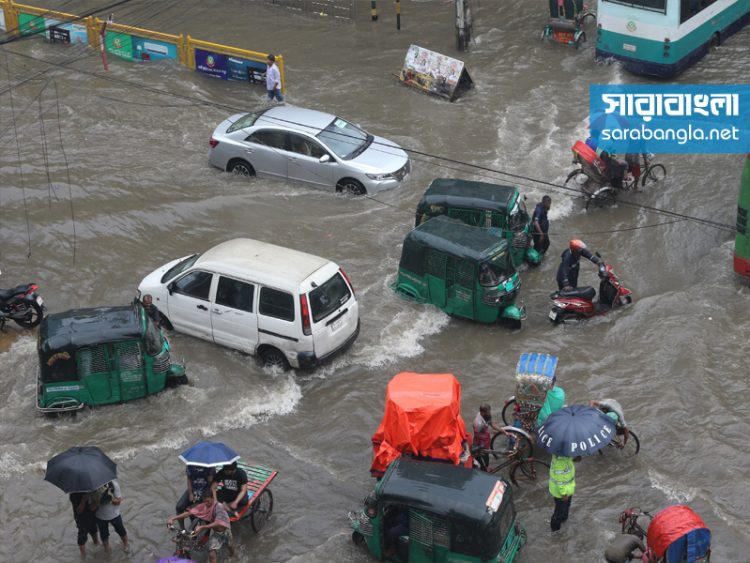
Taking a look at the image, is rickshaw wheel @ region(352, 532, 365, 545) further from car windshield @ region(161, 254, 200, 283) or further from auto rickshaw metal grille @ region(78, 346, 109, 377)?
car windshield @ region(161, 254, 200, 283)

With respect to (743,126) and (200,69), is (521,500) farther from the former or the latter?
(200,69)

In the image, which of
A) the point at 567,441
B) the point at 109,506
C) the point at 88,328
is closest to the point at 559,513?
the point at 567,441

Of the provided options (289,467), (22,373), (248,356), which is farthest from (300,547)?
(22,373)

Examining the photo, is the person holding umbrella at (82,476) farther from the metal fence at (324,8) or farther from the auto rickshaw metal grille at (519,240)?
the metal fence at (324,8)

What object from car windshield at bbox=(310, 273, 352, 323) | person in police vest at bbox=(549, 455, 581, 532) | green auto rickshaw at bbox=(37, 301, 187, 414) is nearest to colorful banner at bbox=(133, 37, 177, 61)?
car windshield at bbox=(310, 273, 352, 323)

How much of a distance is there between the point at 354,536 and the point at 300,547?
66 cm

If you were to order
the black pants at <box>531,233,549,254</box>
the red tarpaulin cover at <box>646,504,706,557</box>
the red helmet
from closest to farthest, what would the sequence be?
1. the red tarpaulin cover at <box>646,504,706,557</box>
2. the red helmet
3. the black pants at <box>531,233,549,254</box>

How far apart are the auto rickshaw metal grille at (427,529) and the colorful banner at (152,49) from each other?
60.1ft

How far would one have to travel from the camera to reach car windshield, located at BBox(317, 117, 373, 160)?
20453 millimetres

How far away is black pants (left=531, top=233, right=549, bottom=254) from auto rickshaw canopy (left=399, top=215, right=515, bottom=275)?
156cm

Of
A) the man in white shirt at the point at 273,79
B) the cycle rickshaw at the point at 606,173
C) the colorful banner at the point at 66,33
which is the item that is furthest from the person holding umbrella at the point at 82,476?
the colorful banner at the point at 66,33

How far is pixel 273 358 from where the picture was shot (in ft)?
49.9

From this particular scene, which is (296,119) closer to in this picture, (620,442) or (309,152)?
(309,152)

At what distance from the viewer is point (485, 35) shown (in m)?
28.2
